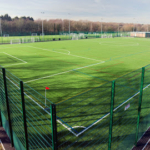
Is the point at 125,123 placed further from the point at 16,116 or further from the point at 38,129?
the point at 16,116

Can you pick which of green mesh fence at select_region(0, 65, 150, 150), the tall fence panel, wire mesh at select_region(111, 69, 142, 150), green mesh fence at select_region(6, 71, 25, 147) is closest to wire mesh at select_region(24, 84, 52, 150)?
green mesh fence at select_region(0, 65, 150, 150)

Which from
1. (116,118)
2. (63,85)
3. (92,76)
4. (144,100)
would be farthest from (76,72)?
(116,118)

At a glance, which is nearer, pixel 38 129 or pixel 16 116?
pixel 16 116

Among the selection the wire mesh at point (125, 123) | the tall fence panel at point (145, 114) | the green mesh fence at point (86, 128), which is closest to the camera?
the green mesh fence at point (86, 128)

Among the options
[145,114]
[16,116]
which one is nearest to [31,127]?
[16,116]

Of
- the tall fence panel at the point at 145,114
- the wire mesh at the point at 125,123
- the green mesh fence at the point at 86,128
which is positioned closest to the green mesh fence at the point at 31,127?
the green mesh fence at the point at 86,128

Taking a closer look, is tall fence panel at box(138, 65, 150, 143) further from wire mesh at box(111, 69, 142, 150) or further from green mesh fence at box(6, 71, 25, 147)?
green mesh fence at box(6, 71, 25, 147)

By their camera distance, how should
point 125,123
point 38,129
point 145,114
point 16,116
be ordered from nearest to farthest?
point 16,116 → point 38,129 → point 125,123 → point 145,114

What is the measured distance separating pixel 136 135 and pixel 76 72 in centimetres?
1077

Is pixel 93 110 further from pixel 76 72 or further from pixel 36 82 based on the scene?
pixel 76 72

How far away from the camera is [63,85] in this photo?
11.7 metres

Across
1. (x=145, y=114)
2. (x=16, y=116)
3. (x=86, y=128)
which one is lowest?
(x=86, y=128)

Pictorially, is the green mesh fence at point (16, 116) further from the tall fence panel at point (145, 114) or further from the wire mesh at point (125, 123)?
the tall fence panel at point (145, 114)

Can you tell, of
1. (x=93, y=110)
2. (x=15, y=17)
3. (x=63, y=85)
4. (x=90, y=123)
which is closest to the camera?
(x=90, y=123)
